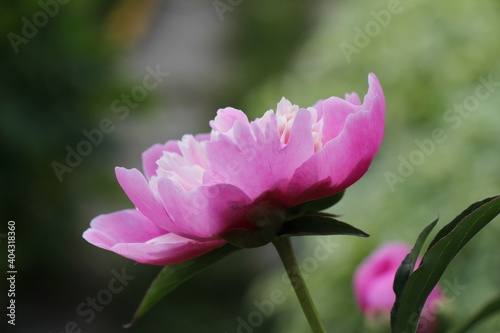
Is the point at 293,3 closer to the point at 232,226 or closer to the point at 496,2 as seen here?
the point at 496,2

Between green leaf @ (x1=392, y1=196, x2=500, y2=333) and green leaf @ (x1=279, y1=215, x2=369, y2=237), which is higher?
green leaf @ (x1=279, y1=215, x2=369, y2=237)

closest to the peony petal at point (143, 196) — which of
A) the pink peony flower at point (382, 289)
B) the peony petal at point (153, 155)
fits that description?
the peony petal at point (153, 155)

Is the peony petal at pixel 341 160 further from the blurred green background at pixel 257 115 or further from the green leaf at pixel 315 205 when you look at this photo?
the blurred green background at pixel 257 115

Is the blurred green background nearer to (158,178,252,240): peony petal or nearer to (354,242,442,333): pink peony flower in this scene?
(354,242,442,333): pink peony flower

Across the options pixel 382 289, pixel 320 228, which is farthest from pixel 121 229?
pixel 382 289

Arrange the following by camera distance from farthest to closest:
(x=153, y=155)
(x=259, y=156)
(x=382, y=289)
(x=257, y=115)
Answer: (x=257, y=115) < (x=382, y=289) < (x=153, y=155) < (x=259, y=156)

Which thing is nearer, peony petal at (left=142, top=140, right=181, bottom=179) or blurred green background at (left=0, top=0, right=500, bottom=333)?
peony petal at (left=142, top=140, right=181, bottom=179)

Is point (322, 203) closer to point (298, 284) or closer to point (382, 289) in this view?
point (298, 284)

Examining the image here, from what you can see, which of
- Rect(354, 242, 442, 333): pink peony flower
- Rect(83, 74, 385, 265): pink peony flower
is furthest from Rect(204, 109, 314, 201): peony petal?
Rect(354, 242, 442, 333): pink peony flower
